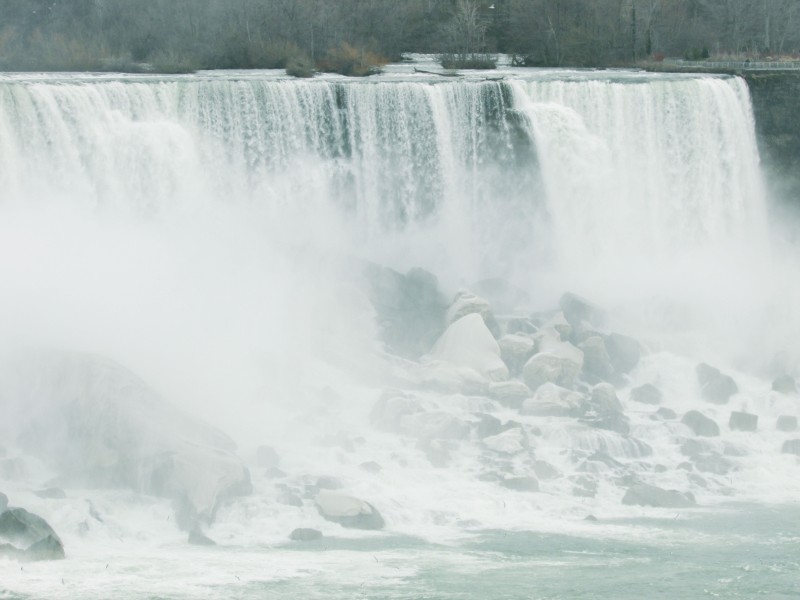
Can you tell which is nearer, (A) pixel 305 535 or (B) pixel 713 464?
(A) pixel 305 535

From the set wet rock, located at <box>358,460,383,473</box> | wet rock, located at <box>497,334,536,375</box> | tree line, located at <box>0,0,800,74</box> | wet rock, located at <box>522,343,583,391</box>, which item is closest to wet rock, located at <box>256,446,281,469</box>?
wet rock, located at <box>358,460,383,473</box>

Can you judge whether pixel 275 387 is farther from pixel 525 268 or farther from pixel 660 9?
pixel 660 9

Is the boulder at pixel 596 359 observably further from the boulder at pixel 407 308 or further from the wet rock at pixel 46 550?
the wet rock at pixel 46 550

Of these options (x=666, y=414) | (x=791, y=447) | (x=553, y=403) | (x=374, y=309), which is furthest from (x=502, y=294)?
(x=791, y=447)

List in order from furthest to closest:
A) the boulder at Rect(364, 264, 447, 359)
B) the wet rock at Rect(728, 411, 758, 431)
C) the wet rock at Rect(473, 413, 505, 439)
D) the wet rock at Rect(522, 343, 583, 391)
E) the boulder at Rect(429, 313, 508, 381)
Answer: the boulder at Rect(364, 264, 447, 359), the boulder at Rect(429, 313, 508, 381), the wet rock at Rect(522, 343, 583, 391), the wet rock at Rect(728, 411, 758, 431), the wet rock at Rect(473, 413, 505, 439)

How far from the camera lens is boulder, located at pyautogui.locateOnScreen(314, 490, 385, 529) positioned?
2275 cm

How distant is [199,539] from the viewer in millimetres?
21734

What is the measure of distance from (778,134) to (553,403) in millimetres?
12901

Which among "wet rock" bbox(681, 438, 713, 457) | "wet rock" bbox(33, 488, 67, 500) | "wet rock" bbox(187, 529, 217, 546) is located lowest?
"wet rock" bbox(187, 529, 217, 546)

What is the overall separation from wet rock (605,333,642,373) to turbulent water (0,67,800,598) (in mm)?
220

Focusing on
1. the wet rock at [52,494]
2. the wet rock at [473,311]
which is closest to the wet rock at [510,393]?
the wet rock at [473,311]

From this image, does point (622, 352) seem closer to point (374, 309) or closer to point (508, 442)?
point (374, 309)

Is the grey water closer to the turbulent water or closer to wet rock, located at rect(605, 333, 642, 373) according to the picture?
the turbulent water

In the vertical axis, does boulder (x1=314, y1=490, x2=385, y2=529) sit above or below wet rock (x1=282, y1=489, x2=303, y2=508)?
below
